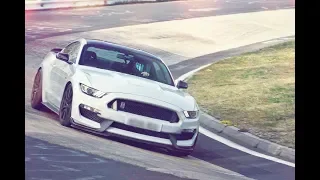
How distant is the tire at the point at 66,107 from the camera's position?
4582 mm

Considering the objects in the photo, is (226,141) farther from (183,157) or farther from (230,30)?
(230,30)

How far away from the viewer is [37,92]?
15.6 ft

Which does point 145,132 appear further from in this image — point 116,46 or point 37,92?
point 37,92

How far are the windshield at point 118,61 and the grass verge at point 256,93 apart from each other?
1.08ft

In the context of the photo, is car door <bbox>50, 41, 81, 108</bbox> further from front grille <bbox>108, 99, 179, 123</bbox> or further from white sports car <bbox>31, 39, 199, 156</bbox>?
front grille <bbox>108, 99, 179, 123</bbox>

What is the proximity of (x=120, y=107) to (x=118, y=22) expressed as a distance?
2.99 ft

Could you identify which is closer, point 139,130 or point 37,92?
point 139,130

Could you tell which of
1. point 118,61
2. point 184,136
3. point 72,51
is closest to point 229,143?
point 184,136

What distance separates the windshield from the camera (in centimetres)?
475

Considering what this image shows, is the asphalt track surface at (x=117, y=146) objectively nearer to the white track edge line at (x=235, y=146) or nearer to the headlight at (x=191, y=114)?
the white track edge line at (x=235, y=146)

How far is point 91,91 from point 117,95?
17cm

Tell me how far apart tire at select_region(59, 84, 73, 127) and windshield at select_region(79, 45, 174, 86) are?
235 mm

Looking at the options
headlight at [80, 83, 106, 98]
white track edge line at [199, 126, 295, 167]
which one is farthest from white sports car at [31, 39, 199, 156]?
white track edge line at [199, 126, 295, 167]
